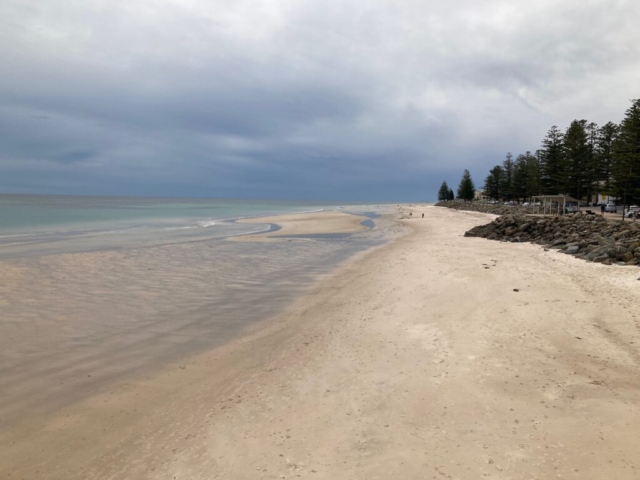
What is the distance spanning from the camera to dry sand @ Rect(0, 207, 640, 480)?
359cm

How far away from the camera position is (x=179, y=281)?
12695mm

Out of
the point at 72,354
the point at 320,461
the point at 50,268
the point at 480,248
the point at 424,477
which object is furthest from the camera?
the point at 480,248

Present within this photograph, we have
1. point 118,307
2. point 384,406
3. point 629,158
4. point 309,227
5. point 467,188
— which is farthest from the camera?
point 467,188

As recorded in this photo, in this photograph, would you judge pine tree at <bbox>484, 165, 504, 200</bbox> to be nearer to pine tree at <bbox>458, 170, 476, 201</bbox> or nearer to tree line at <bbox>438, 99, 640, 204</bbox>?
pine tree at <bbox>458, 170, 476, 201</bbox>

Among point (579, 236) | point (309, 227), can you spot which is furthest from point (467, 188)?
point (579, 236)

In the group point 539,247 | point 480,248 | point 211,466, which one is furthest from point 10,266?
point 539,247

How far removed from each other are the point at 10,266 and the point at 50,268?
1845 millimetres

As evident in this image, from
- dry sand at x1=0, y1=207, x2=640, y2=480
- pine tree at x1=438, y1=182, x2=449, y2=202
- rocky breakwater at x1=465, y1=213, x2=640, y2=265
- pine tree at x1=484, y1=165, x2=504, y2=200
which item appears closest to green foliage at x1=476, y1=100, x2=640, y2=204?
rocky breakwater at x1=465, y1=213, x2=640, y2=265

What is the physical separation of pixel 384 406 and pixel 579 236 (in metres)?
18.4

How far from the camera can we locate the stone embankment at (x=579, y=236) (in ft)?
43.4

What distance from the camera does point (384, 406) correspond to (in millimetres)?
4586

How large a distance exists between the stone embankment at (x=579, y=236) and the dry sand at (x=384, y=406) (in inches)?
238

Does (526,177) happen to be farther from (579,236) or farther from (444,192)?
(444,192)

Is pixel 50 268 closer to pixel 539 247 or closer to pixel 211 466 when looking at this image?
pixel 211 466
